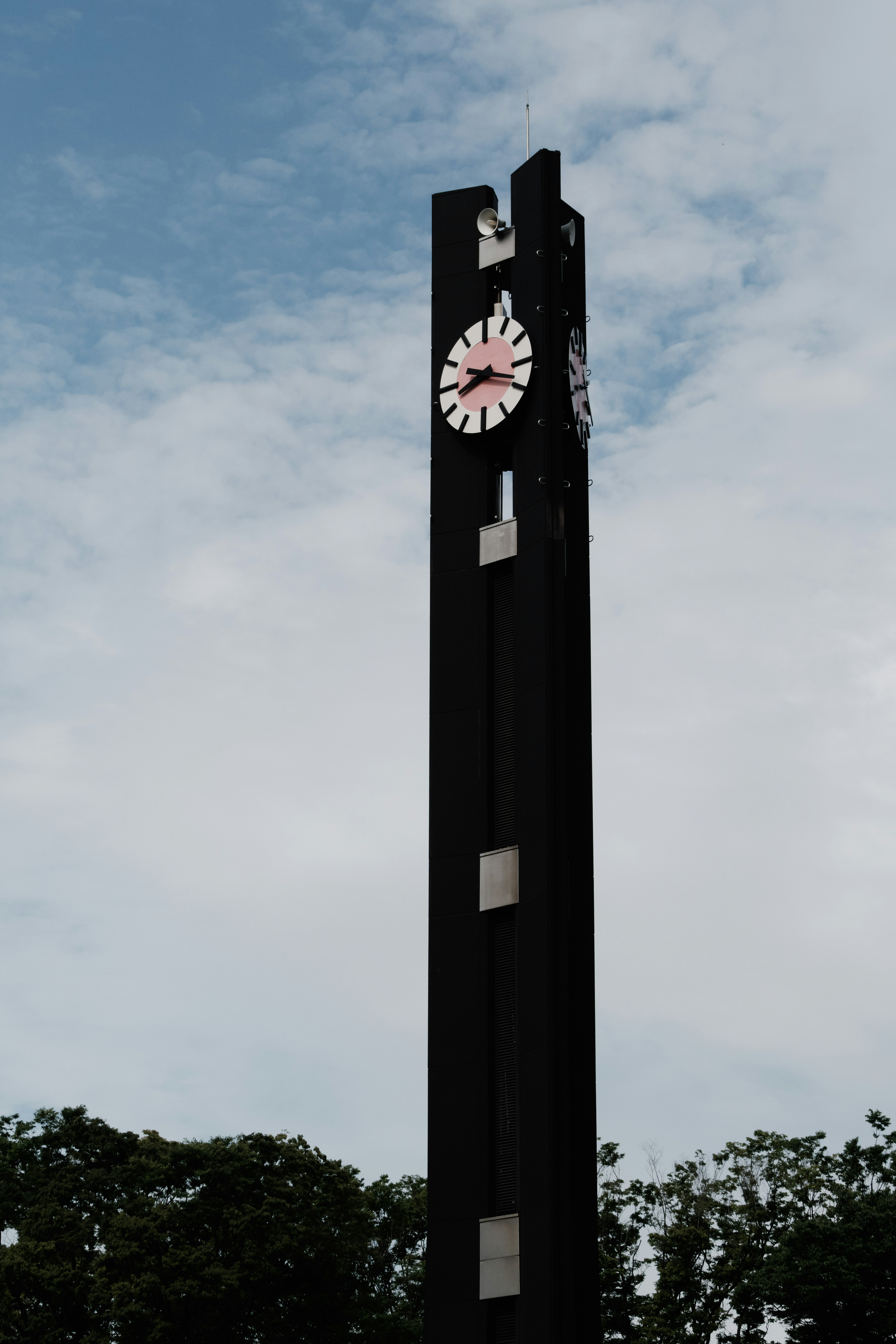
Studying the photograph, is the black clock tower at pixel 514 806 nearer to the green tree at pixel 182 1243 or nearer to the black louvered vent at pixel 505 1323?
the black louvered vent at pixel 505 1323

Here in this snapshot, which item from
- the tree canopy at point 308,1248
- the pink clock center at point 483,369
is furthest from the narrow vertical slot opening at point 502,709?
the tree canopy at point 308,1248

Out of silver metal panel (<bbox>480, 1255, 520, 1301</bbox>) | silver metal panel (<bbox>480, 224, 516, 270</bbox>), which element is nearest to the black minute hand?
silver metal panel (<bbox>480, 224, 516, 270</bbox>)

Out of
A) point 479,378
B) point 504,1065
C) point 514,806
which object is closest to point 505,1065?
point 504,1065

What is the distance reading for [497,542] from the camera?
36875 millimetres

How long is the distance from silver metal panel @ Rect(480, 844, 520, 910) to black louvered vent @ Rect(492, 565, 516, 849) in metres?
0.39

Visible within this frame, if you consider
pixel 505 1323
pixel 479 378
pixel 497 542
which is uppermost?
pixel 479 378

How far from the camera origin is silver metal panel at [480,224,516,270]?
128 feet

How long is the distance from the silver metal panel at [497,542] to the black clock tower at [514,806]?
0.05 meters

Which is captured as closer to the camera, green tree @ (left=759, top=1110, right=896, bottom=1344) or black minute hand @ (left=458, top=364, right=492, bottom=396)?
black minute hand @ (left=458, top=364, right=492, bottom=396)

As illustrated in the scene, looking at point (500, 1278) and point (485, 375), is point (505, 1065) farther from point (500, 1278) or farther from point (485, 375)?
point (485, 375)

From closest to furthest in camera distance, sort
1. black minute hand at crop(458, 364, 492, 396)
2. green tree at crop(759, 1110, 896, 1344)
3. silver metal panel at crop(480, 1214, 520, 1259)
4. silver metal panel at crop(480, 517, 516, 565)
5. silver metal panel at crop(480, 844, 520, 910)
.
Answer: silver metal panel at crop(480, 1214, 520, 1259), silver metal panel at crop(480, 844, 520, 910), silver metal panel at crop(480, 517, 516, 565), black minute hand at crop(458, 364, 492, 396), green tree at crop(759, 1110, 896, 1344)

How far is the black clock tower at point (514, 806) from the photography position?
31.4 meters

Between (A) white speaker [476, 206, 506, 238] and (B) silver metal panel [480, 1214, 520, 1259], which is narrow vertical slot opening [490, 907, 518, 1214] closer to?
(B) silver metal panel [480, 1214, 520, 1259]

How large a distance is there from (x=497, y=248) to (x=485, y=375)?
11.4 feet
